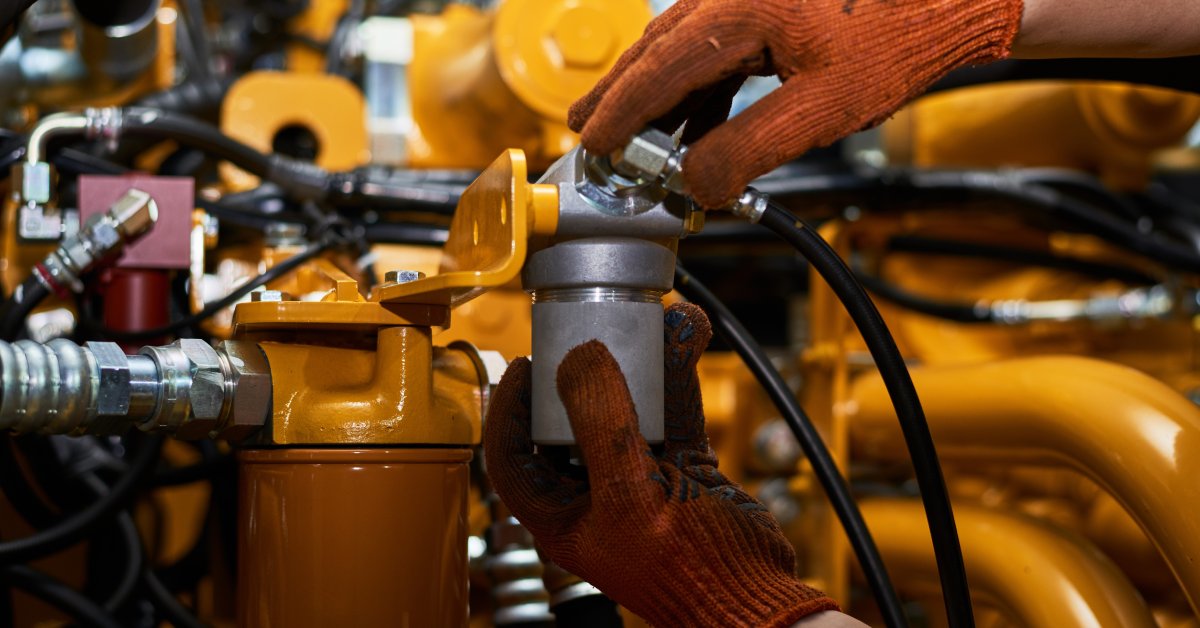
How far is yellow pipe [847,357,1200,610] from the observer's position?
2.84 ft

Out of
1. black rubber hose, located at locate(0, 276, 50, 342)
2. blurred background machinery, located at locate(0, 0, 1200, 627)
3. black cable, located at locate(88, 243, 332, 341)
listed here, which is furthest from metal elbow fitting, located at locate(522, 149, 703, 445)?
black rubber hose, located at locate(0, 276, 50, 342)

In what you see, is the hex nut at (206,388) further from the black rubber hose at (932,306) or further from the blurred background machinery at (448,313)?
the black rubber hose at (932,306)

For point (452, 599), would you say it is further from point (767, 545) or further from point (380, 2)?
point (380, 2)

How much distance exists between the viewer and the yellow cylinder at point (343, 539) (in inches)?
28.5

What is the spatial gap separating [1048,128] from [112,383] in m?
1.34

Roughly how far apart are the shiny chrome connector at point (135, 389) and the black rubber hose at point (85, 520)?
0.71 feet

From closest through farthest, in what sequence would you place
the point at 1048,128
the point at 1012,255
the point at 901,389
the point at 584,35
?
1. the point at 901,389
2. the point at 584,35
3. the point at 1048,128
4. the point at 1012,255

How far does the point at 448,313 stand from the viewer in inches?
30.8

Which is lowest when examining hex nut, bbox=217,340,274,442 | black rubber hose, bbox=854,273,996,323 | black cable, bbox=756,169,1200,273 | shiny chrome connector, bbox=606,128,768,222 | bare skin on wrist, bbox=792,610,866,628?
bare skin on wrist, bbox=792,610,866,628

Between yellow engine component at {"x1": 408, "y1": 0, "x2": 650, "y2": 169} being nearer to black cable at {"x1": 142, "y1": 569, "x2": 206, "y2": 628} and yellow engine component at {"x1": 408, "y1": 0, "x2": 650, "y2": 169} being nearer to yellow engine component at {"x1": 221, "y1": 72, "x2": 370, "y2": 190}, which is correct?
yellow engine component at {"x1": 221, "y1": 72, "x2": 370, "y2": 190}

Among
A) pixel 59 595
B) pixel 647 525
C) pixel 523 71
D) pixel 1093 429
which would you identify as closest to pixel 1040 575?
pixel 1093 429

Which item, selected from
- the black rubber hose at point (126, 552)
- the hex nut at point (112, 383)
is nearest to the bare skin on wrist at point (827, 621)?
the hex nut at point (112, 383)

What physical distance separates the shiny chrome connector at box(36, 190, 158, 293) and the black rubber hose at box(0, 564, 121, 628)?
24 cm

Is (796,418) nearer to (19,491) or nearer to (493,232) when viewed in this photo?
(493,232)
